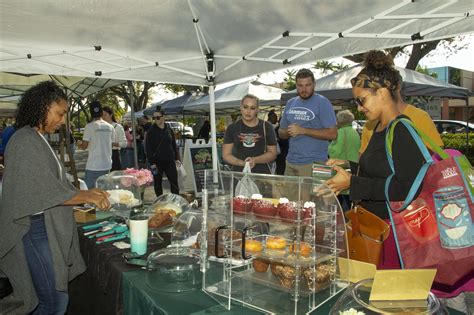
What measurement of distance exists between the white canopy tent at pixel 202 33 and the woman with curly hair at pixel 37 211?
149cm

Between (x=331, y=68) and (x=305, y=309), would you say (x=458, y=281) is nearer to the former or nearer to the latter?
(x=305, y=309)

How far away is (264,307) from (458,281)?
30.2 inches

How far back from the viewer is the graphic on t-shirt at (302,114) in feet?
12.0

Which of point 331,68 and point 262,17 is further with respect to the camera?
point 331,68

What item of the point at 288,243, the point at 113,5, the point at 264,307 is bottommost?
the point at 264,307

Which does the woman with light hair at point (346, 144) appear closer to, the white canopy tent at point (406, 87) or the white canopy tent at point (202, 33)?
the white canopy tent at point (202, 33)

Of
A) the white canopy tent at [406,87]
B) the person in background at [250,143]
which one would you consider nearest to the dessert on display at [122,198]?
the person in background at [250,143]

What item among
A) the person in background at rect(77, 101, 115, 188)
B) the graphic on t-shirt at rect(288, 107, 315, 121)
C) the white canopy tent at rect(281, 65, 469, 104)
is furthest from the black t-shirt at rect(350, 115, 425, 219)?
the white canopy tent at rect(281, 65, 469, 104)

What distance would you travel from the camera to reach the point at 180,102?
45.1 ft

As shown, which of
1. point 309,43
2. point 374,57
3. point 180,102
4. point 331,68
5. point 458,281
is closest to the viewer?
point 458,281

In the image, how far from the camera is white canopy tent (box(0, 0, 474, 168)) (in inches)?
117

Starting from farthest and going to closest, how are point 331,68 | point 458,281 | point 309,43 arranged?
point 331,68, point 309,43, point 458,281

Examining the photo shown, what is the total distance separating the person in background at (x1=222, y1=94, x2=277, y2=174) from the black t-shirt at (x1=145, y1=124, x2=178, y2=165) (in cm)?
304

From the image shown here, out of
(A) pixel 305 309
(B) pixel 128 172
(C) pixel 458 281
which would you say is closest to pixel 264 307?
(A) pixel 305 309
